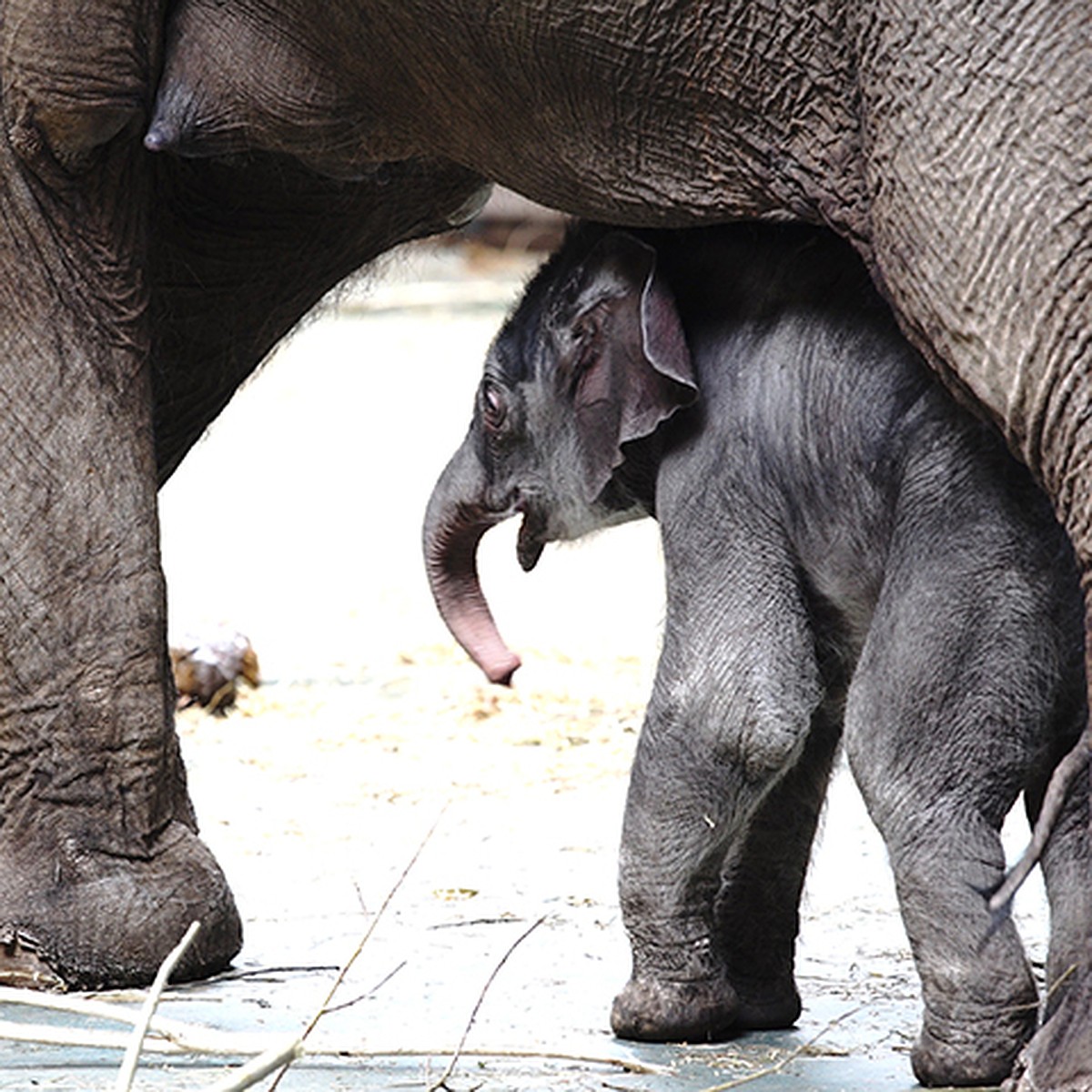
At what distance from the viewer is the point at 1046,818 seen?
2756 millimetres

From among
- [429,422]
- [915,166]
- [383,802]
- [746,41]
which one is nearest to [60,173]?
[746,41]

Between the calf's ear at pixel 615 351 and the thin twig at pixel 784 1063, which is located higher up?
the calf's ear at pixel 615 351

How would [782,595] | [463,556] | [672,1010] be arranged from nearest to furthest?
[782,595]
[672,1010]
[463,556]

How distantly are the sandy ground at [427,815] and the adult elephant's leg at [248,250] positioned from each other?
31 centimetres

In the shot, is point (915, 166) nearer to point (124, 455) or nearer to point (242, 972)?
point (124, 455)

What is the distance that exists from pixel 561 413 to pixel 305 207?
0.76 m

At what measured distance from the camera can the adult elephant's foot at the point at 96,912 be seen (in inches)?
152

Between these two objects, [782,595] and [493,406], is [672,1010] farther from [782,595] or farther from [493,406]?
[493,406]

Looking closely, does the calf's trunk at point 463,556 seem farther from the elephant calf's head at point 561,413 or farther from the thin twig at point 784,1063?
the thin twig at point 784,1063

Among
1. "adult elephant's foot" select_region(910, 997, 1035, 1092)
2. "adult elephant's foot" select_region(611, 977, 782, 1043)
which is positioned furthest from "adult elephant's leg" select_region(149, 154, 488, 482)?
"adult elephant's foot" select_region(910, 997, 1035, 1092)

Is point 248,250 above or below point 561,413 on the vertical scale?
above

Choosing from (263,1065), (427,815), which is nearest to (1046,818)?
(263,1065)

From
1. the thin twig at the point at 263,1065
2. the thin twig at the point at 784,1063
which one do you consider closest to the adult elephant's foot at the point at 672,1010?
the thin twig at the point at 784,1063

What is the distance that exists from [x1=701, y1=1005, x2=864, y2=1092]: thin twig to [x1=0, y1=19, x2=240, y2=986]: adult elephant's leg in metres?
0.96
